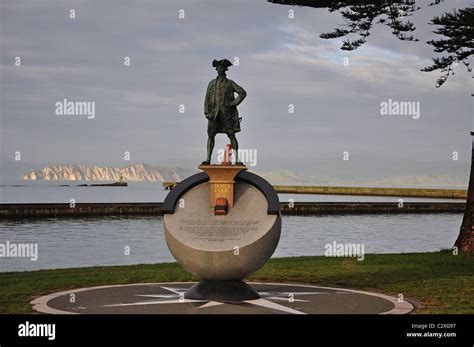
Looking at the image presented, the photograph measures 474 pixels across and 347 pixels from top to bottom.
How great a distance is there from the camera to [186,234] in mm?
14320

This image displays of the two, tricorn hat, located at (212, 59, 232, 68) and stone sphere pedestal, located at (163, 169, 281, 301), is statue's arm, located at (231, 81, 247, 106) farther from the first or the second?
stone sphere pedestal, located at (163, 169, 281, 301)

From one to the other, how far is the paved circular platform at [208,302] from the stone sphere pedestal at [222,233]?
52 cm

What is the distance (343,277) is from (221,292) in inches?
209

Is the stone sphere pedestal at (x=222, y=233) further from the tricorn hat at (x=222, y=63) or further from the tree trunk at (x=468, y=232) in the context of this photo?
the tree trunk at (x=468, y=232)

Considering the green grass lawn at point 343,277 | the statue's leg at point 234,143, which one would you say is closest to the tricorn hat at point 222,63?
the statue's leg at point 234,143

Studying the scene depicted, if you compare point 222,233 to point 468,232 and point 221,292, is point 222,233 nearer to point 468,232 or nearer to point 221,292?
point 221,292

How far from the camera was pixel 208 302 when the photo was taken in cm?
1358

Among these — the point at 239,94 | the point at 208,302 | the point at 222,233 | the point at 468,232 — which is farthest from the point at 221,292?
the point at 468,232

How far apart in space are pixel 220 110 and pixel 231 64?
1.00 meters

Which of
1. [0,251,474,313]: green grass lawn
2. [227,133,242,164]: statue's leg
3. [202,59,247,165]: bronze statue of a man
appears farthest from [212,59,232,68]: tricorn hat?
[0,251,474,313]: green grass lawn

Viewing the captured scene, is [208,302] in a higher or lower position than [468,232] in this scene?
lower

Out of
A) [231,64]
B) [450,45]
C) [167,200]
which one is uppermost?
[450,45]
